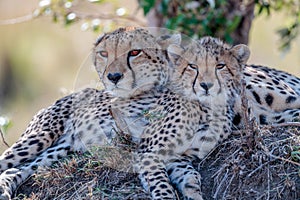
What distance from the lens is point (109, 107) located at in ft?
15.9

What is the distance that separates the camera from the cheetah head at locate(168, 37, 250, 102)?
4.33 m

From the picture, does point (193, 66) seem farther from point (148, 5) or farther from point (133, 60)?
point (148, 5)

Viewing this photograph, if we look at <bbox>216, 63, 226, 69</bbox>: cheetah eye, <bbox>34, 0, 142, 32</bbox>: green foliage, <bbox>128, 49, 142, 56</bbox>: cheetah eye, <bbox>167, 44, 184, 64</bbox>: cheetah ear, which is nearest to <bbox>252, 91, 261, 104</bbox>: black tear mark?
<bbox>216, 63, 226, 69</bbox>: cheetah eye

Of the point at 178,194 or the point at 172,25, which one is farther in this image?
the point at 172,25

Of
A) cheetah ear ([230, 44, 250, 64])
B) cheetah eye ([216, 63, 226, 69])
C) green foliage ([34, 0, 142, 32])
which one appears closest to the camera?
cheetah eye ([216, 63, 226, 69])

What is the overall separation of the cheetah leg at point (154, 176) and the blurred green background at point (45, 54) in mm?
4436

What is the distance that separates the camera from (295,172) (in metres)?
3.92

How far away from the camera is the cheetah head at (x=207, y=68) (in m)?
4.33

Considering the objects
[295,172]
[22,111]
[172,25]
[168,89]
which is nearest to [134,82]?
[168,89]

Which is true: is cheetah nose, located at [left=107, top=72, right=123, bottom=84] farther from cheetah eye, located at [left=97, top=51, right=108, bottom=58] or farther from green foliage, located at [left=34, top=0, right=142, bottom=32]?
green foliage, located at [left=34, top=0, right=142, bottom=32]

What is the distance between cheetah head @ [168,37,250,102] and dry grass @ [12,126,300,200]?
0.86ft

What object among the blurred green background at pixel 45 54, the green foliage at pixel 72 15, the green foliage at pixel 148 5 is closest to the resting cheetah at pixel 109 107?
the green foliage at pixel 148 5

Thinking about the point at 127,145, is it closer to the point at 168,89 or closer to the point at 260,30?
the point at 168,89

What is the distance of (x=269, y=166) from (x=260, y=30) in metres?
7.03
